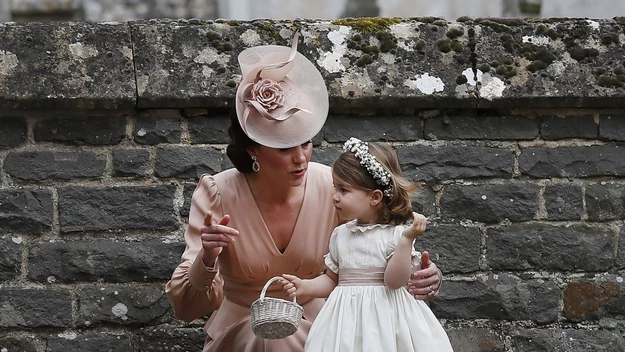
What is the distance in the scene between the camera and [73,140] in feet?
15.7

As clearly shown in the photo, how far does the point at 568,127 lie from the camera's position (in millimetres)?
4906

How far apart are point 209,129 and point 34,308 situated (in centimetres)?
94

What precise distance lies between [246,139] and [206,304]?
562mm

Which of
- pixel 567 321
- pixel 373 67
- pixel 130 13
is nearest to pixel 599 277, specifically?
pixel 567 321

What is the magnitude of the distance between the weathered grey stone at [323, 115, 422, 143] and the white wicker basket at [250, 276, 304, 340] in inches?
47.1

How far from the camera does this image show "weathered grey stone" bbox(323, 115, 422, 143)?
4.86m

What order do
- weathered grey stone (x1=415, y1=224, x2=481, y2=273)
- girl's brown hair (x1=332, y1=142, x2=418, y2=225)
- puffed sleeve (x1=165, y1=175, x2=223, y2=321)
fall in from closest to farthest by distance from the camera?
1. girl's brown hair (x1=332, y1=142, x2=418, y2=225)
2. puffed sleeve (x1=165, y1=175, x2=223, y2=321)
3. weathered grey stone (x1=415, y1=224, x2=481, y2=273)

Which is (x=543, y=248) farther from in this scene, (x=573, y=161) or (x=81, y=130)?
(x=81, y=130)

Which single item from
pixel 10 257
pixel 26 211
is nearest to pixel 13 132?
pixel 26 211

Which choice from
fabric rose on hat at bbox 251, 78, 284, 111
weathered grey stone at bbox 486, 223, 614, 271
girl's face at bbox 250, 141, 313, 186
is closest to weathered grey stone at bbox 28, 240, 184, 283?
girl's face at bbox 250, 141, 313, 186

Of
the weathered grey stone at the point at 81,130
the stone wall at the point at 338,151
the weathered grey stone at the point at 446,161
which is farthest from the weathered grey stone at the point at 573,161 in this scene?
the weathered grey stone at the point at 81,130

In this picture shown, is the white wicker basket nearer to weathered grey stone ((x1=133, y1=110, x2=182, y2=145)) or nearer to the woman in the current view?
the woman

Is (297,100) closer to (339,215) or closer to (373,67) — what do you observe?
(339,215)

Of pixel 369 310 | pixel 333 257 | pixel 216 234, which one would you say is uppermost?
pixel 216 234
